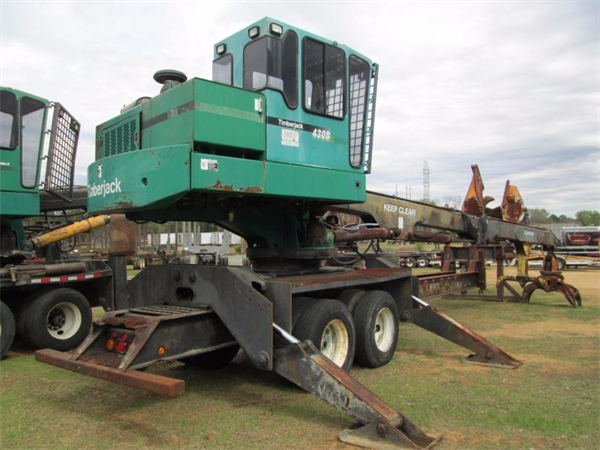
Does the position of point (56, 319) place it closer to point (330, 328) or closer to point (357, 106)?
point (330, 328)

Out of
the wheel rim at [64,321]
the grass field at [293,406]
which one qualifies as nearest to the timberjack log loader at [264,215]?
the grass field at [293,406]

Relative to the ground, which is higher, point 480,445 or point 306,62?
point 306,62

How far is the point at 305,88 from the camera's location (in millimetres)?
5930

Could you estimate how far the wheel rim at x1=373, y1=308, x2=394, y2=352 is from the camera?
6.92 m

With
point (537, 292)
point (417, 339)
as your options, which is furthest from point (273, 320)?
point (537, 292)

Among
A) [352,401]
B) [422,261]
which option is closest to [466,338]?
[352,401]

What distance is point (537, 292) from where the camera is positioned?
50.9 ft

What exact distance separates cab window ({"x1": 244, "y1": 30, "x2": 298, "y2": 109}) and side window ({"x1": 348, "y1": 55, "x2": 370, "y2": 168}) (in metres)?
1.04

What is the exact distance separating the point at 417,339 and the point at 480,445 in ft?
13.8

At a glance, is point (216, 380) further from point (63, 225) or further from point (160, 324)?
point (63, 225)

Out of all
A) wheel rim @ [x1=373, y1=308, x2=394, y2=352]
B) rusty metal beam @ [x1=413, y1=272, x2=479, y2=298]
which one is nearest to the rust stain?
wheel rim @ [x1=373, y1=308, x2=394, y2=352]

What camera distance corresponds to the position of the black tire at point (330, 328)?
18.3ft

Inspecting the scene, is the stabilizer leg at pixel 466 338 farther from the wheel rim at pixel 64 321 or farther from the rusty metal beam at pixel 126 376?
the wheel rim at pixel 64 321

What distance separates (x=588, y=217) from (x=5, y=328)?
92.0 meters
